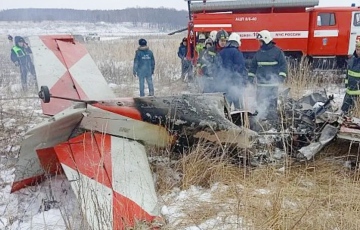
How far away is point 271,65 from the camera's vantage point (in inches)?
222

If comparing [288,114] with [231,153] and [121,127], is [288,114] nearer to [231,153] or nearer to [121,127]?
[231,153]

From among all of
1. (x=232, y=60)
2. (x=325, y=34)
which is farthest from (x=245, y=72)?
(x=325, y=34)

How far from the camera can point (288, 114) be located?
472 cm

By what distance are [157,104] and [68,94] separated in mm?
1174

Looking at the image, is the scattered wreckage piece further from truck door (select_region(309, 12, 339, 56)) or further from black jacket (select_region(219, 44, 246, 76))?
truck door (select_region(309, 12, 339, 56))

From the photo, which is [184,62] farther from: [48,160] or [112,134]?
[48,160]

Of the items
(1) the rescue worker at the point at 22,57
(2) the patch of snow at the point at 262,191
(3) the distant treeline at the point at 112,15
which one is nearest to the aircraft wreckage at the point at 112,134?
(2) the patch of snow at the point at 262,191

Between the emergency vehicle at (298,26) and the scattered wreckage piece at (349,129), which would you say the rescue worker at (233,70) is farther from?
the emergency vehicle at (298,26)

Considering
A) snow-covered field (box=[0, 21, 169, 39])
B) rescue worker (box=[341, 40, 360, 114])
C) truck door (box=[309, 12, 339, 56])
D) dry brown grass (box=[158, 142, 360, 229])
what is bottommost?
dry brown grass (box=[158, 142, 360, 229])

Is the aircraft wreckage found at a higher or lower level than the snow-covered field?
lower

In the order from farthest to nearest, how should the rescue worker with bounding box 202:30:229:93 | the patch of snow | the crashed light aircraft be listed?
the rescue worker with bounding box 202:30:229:93, the patch of snow, the crashed light aircraft

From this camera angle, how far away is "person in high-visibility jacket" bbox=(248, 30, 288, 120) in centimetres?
552

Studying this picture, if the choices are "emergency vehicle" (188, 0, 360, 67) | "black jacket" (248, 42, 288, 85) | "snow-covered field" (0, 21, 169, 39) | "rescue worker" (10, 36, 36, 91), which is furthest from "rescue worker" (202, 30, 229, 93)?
"snow-covered field" (0, 21, 169, 39)

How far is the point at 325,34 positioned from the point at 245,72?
6.06 metres
